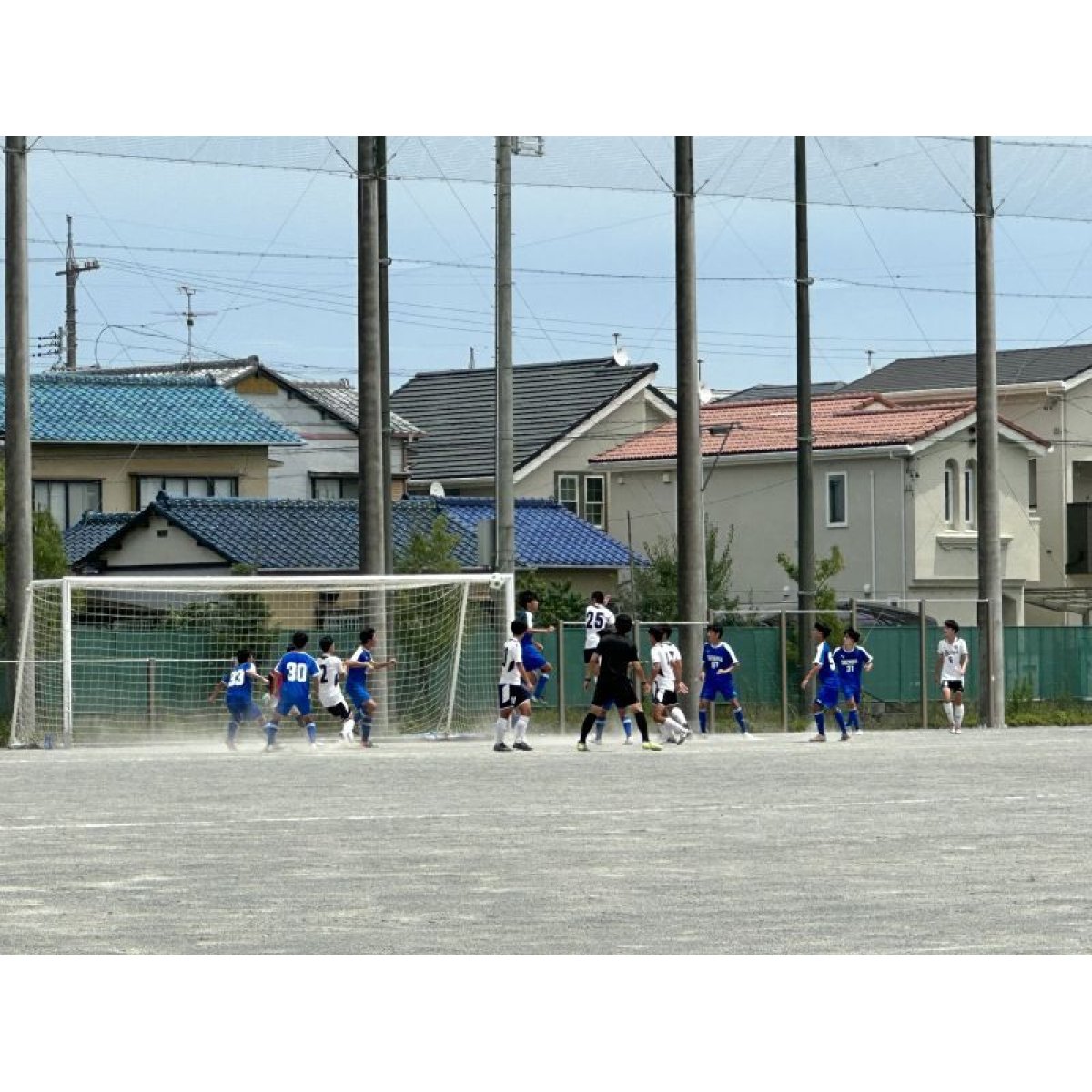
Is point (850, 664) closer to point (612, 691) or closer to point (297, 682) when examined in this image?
point (612, 691)

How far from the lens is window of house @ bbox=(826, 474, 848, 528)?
2165 inches

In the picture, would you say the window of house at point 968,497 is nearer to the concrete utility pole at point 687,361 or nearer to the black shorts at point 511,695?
the concrete utility pole at point 687,361

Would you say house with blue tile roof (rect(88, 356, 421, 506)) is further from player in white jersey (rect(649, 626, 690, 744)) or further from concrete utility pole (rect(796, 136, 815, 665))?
player in white jersey (rect(649, 626, 690, 744))

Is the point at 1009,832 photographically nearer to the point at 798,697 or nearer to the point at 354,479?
the point at 798,697

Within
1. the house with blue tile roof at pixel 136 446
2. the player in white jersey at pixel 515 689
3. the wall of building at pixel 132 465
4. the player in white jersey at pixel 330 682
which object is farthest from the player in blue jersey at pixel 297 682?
the wall of building at pixel 132 465

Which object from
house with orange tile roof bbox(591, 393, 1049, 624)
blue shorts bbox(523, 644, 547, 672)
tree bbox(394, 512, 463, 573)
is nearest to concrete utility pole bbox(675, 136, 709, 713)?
blue shorts bbox(523, 644, 547, 672)

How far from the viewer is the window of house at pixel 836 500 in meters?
55.0

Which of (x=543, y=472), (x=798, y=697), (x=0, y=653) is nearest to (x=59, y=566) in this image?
(x=0, y=653)

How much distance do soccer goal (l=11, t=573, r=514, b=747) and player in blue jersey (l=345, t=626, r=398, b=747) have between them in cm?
151

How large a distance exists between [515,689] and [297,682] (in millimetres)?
2683

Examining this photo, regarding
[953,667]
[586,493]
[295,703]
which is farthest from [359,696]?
[586,493]

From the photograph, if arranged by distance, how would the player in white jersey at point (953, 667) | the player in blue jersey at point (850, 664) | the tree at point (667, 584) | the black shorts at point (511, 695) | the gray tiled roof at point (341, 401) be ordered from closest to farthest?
the black shorts at point (511, 695) < the player in blue jersey at point (850, 664) < the player in white jersey at point (953, 667) < the tree at point (667, 584) < the gray tiled roof at point (341, 401)

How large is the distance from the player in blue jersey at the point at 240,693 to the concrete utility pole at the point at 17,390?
278cm

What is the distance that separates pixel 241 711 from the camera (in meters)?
29.6
